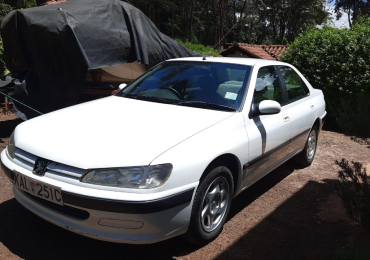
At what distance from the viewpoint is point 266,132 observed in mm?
3947

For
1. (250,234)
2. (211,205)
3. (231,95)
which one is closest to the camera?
(211,205)

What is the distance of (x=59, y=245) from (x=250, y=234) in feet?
5.89

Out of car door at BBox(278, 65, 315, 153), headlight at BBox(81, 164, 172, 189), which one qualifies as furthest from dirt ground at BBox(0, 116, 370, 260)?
headlight at BBox(81, 164, 172, 189)

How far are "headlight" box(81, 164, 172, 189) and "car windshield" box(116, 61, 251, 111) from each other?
4.09 feet

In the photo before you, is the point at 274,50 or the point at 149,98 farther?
the point at 274,50

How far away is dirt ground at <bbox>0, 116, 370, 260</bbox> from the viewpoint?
316 cm

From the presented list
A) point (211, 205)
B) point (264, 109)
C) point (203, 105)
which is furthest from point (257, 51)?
point (211, 205)

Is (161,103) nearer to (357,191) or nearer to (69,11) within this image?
(357,191)

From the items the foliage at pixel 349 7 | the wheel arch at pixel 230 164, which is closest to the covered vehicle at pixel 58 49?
the wheel arch at pixel 230 164

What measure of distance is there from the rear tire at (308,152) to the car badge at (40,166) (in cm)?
394

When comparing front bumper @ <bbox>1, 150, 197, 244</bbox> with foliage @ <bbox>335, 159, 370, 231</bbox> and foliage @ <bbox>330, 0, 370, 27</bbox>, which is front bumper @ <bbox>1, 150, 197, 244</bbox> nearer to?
foliage @ <bbox>335, 159, 370, 231</bbox>

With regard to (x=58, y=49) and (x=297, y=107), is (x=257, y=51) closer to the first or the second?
(x=58, y=49)

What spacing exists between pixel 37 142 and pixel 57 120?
0.46 meters

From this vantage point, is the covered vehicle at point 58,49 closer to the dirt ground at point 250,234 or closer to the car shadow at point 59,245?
the dirt ground at point 250,234
